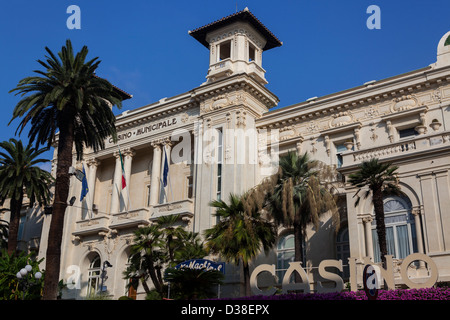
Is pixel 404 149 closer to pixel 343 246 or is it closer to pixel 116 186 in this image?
pixel 343 246

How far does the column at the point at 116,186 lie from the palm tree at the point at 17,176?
6154 mm

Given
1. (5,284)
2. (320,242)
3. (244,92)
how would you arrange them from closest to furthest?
(320,242) → (5,284) → (244,92)

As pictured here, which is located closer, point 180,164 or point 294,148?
point 294,148

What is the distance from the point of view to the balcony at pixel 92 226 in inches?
1699

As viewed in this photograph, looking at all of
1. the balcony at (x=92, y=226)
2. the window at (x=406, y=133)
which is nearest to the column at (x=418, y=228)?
the window at (x=406, y=133)

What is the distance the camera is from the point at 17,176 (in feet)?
143

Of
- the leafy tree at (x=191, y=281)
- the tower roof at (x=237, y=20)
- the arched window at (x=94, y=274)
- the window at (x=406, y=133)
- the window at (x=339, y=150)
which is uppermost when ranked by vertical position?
the tower roof at (x=237, y=20)

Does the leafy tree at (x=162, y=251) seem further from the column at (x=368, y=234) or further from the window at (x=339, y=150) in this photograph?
the window at (x=339, y=150)

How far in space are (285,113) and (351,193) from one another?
36.6ft

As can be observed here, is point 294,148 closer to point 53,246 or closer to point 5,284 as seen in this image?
point 53,246

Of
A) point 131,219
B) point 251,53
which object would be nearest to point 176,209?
point 131,219

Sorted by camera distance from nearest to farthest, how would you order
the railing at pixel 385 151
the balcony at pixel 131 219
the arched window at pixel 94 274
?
the railing at pixel 385 151 < the balcony at pixel 131 219 < the arched window at pixel 94 274

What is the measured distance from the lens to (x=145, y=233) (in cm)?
3431

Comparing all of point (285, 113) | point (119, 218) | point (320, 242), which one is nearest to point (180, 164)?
point (119, 218)
